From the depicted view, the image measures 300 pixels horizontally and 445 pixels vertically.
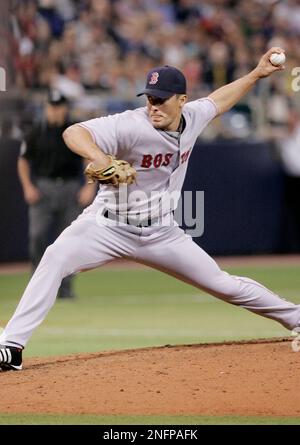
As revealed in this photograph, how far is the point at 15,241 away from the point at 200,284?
28.5 feet

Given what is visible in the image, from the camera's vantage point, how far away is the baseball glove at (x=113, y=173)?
6691mm

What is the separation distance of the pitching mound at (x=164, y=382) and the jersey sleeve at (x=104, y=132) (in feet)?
4.77

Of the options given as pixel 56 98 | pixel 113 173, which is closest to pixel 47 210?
pixel 56 98

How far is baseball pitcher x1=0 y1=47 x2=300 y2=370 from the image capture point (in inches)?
285

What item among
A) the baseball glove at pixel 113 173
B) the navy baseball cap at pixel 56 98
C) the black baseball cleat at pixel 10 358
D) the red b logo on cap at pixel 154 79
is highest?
the red b logo on cap at pixel 154 79

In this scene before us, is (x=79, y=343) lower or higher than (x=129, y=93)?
lower

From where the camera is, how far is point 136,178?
24.5ft

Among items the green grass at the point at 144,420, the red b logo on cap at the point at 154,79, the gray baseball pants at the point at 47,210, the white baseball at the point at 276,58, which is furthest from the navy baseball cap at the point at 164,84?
the gray baseball pants at the point at 47,210

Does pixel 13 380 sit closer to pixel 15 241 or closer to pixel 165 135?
pixel 165 135

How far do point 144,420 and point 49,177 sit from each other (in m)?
6.97

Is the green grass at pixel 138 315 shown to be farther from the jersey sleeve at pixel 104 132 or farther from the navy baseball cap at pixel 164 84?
the navy baseball cap at pixel 164 84

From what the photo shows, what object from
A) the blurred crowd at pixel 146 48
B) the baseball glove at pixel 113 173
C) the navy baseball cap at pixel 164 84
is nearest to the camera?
the baseball glove at pixel 113 173
